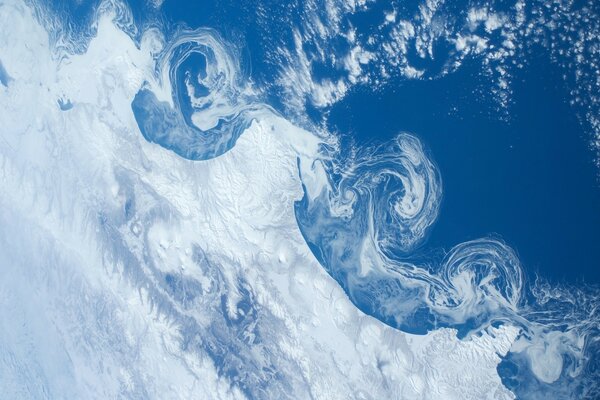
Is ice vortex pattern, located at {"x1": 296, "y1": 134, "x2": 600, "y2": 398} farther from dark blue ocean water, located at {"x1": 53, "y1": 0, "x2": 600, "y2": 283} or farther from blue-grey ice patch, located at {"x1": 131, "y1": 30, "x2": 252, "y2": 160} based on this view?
blue-grey ice patch, located at {"x1": 131, "y1": 30, "x2": 252, "y2": 160}

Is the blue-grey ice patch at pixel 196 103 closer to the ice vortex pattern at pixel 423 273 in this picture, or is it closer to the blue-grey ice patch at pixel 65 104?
the blue-grey ice patch at pixel 65 104

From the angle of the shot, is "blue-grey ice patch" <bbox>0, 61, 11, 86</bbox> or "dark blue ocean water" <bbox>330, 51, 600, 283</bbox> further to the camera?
"blue-grey ice patch" <bbox>0, 61, 11, 86</bbox>

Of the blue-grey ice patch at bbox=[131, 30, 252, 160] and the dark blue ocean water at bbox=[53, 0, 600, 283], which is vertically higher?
the dark blue ocean water at bbox=[53, 0, 600, 283]

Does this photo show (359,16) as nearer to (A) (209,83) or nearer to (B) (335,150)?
(B) (335,150)

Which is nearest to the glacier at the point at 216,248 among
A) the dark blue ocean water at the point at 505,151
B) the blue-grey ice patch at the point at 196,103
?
the blue-grey ice patch at the point at 196,103

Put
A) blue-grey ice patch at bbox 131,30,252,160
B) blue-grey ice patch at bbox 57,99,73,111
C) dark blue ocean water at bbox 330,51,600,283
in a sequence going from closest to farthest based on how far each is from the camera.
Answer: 1. dark blue ocean water at bbox 330,51,600,283
2. blue-grey ice patch at bbox 131,30,252,160
3. blue-grey ice patch at bbox 57,99,73,111

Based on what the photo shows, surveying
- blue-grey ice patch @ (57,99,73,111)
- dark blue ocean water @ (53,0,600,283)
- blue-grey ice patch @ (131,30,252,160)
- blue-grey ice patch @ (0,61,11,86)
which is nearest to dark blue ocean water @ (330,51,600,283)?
dark blue ocean water @ (53,0,600,283)

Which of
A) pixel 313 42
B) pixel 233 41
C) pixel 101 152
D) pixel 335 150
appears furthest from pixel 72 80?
pixel 335 150

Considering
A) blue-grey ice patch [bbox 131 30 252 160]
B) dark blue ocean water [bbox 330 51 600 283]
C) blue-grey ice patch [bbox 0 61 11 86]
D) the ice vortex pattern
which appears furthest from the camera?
blue-grey ice patch [bbox 0 61 11 86]
